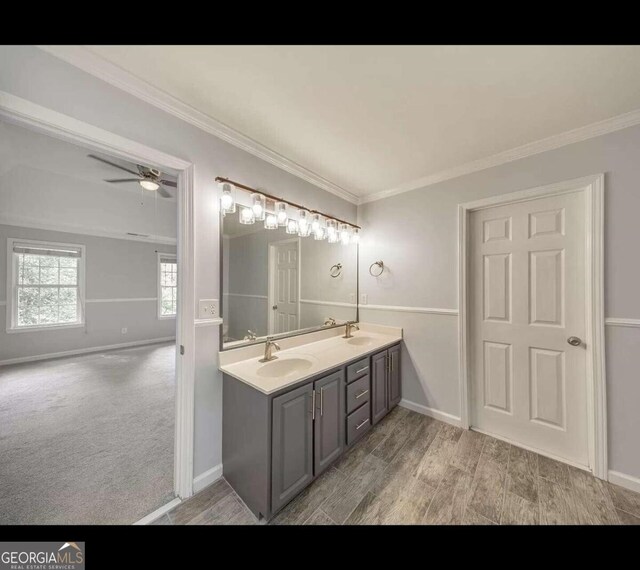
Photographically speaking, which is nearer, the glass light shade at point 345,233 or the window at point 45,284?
the glass light shade at point 345,233

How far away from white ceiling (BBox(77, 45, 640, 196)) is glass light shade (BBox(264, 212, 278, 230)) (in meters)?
0.54

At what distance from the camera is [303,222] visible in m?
2.15

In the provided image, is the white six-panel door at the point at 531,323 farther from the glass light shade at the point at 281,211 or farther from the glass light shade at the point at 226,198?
the glass light shade at the point at 226,198

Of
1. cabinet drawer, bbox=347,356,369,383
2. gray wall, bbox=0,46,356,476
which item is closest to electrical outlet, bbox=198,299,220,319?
gray wall, bbox=0,46,356,476

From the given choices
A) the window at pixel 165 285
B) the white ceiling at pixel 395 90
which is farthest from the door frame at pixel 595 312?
the window at pixel 165 285

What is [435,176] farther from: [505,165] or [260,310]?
[260,310]

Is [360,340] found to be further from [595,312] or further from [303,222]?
[595,312]

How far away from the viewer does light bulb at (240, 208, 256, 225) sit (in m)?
1.76

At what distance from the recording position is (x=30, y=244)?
3.99 meters

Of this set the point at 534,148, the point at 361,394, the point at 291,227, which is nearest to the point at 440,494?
the point at 361,394

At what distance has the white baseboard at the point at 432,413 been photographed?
2.19 metres

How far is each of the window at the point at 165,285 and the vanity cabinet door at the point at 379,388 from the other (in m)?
5.28

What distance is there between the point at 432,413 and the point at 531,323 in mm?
1225
